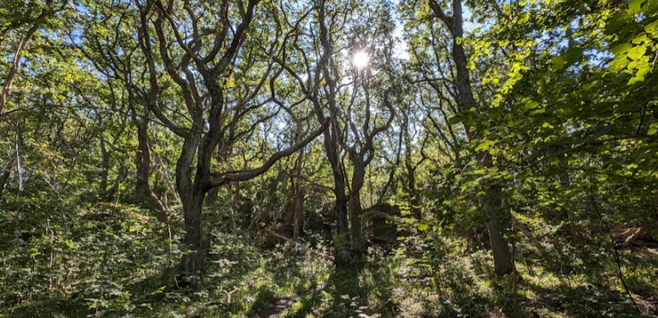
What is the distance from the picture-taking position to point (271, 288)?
8125 millimetres

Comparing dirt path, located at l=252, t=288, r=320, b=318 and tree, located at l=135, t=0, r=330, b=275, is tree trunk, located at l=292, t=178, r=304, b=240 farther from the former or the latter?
dirt path, located at l=252, t=288, r=320, b=318

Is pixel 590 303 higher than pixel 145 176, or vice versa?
pixel 145 176

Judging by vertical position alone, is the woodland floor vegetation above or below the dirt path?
above

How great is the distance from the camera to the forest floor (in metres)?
4.85

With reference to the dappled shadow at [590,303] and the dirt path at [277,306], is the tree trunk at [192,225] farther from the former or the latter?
the dappled shadow at [590,303]

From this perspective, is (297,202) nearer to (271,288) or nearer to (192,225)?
(271,288)

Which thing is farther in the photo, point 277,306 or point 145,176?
point 145,176

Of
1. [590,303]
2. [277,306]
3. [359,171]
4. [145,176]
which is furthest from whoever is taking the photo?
[359,171]

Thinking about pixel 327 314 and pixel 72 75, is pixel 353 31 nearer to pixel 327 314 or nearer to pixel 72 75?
pixel 72 75

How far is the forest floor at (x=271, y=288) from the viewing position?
4848 millimetres

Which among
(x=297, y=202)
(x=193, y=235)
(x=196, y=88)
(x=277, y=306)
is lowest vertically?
(x=277, y=306)

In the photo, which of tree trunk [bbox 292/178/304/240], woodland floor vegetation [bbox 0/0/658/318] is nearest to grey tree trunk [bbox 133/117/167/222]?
woodland floor vegetation [bbox 0/0/658/318]

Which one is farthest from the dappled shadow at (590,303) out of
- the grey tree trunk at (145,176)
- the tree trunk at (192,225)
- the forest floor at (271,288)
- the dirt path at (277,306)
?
the grey tree trunk at (145,176)

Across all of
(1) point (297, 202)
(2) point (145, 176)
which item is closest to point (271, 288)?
(2) point (145, 176)
